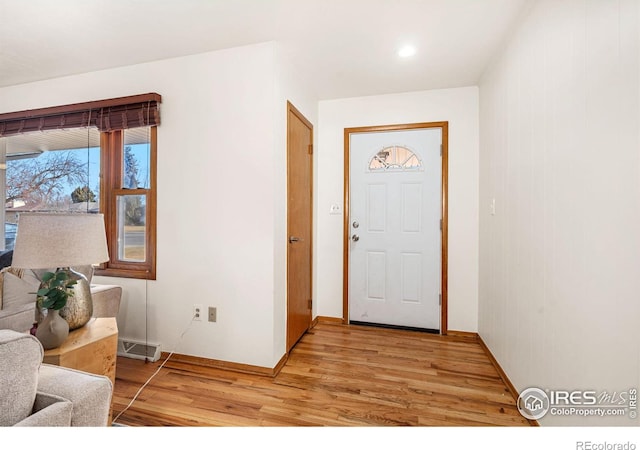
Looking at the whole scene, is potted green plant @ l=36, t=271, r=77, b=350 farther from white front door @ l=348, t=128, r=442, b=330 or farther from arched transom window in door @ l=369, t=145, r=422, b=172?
arched transom window in door @ l=369, t=145, r=422, b=172

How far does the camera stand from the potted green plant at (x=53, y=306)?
133 cm

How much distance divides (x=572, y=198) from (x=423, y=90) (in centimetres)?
212

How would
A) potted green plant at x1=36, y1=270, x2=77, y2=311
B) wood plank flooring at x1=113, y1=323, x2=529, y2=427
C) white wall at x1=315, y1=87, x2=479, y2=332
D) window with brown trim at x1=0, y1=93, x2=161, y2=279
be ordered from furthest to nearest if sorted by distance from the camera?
1. white wall at x1=315, y1=87, x2=479, y2=332
2. window with brown trim at x1=0, y1=93, x2=161, y2=279
3. wood plank flooring at x1=113, y1=323, x2=529, y2=427
4. potted green plant at x1=36, y1=270, x2=77, y2=311

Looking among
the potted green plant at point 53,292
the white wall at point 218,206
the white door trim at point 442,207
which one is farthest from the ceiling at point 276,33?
the potted green plant at point 53,292

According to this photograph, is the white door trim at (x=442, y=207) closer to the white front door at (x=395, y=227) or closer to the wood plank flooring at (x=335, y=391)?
the white front door at (x=395, y=227)

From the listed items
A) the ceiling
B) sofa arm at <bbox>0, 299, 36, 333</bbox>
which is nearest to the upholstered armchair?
sofa arm at <bbox>0, 299, 36, 333</bbox>

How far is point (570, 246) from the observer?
131 centimetres

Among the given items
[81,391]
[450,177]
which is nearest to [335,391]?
[81,391]

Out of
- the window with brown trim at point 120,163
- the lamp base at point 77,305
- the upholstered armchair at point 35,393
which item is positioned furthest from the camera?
the window with brown trim at point 120,163

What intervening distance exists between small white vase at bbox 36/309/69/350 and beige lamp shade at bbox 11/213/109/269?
0.89 feet

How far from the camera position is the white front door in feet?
9.93

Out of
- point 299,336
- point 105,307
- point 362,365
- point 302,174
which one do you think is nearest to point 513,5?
point 302,174

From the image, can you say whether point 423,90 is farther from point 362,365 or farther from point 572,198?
point 362,365

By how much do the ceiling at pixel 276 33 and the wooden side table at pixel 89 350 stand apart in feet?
6.13
